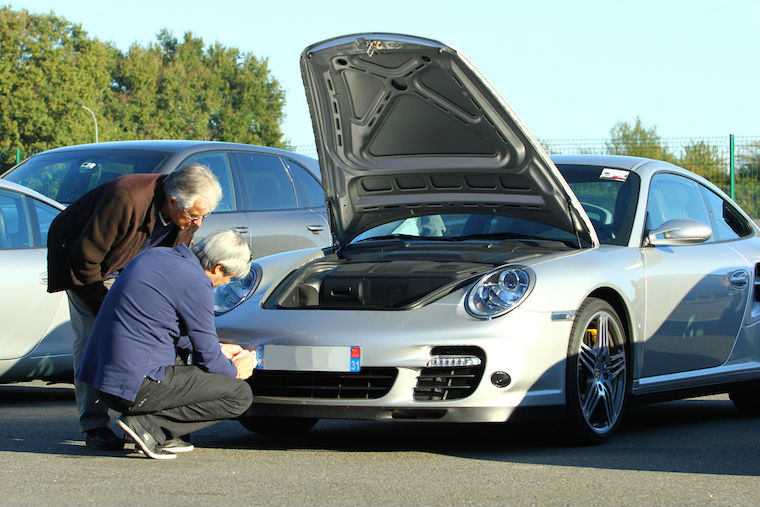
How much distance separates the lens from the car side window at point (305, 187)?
33.2 ft

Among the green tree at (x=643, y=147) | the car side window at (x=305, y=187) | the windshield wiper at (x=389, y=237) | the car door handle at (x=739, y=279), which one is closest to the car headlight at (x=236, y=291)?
the windshield wiper at (x=389, y=237)

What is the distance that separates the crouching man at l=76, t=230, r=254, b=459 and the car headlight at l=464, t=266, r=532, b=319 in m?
1.07

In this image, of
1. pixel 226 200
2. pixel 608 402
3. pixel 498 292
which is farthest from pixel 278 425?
pixel 226 200

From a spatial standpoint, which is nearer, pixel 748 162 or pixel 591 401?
pixel 591 401

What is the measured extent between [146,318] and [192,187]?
72cm

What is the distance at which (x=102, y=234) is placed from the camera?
5.58 m

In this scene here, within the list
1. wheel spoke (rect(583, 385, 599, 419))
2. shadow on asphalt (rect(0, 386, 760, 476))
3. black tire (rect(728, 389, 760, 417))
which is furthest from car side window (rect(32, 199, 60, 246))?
black tire (rect(728, 389, 760, 417))

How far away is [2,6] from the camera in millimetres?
66250

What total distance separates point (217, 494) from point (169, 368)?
987 mm

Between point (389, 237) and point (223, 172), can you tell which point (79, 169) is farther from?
point (389, 237)

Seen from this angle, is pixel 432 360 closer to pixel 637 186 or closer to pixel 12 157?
pixel 637 186

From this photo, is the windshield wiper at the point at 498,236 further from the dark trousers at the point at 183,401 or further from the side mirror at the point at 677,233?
the dark trousers at the point at 183,401

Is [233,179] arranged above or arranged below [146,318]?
above

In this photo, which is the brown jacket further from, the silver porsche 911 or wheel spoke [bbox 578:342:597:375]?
wheel spoke [bbox 578:342:597:375]
